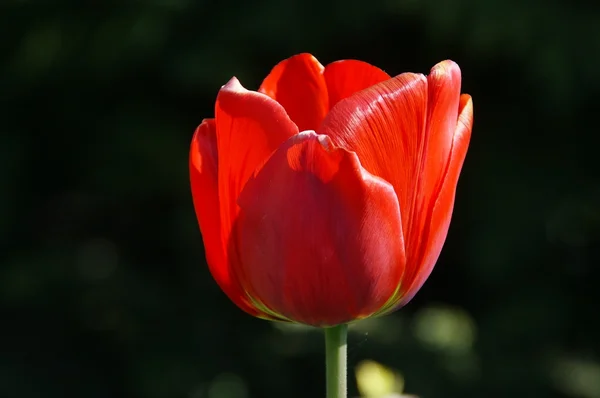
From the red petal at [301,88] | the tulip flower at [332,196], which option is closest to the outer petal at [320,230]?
the tulip flower at [332,196]

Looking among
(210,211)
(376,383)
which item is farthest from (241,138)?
(376,383)

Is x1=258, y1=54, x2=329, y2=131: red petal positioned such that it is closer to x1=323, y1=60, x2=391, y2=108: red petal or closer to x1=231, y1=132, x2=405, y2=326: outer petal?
x1=323, y1=60, x2=391, y2=108: red petal

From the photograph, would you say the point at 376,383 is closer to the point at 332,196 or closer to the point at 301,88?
the point at 332,196

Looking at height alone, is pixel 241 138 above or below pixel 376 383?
above

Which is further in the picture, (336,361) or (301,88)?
(301,88)

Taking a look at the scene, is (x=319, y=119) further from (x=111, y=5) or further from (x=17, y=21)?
(x=17, y=21)

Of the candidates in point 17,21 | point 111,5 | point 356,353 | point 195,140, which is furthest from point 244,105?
point 17,21
